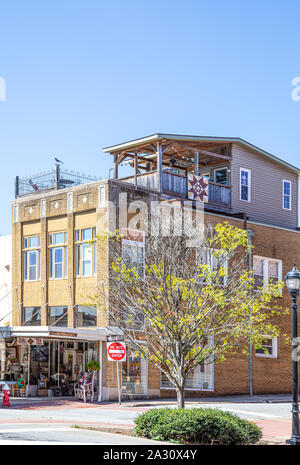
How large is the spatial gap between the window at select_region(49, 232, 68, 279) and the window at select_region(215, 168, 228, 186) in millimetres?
8785

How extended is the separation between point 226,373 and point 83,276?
7.93 m

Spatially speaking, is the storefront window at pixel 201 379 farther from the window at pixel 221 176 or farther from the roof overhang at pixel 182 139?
the roof overhang at pixel 182 139

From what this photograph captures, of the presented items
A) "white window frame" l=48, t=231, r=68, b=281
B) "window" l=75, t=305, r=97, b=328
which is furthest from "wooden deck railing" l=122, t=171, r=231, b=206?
"window" l=75, t=305, r=97, b=328

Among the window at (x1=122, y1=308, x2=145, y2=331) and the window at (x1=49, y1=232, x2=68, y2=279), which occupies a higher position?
the window at (x1=49, y1=232, x2=68, y2=279)

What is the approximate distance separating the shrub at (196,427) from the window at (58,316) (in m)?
16.0

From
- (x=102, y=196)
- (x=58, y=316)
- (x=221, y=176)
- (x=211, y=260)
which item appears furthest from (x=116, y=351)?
(x=221, y=176)

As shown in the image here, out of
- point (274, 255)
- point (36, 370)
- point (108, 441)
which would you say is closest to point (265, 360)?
point (274, 255)

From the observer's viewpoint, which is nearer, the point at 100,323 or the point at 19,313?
the point at 100,323

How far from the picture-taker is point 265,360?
33594mm

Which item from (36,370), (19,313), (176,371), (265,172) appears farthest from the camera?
(265,172)

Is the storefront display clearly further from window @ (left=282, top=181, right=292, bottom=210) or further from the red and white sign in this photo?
window @ (left=282, top=181, right=292, bottom=210)

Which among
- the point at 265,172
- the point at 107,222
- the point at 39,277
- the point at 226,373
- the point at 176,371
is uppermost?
the point at 265,172

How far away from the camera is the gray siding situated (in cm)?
3484
